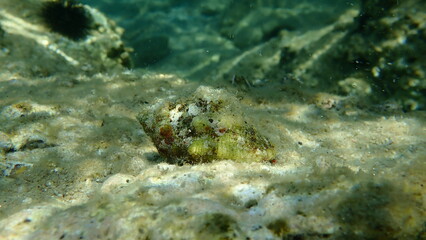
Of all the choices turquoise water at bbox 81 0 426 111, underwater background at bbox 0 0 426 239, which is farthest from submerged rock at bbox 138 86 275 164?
turquoise water at bbox 81 0 426 111

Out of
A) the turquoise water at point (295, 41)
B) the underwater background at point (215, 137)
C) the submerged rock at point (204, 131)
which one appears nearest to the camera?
the underwater background at point (215, 137)

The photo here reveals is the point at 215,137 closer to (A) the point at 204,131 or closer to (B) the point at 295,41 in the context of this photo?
(A) the point at 204,131

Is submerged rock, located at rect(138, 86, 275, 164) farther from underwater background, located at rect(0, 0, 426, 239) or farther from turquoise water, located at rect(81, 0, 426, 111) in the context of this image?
turquoise water, located at rect(81, 0, 426, 111)

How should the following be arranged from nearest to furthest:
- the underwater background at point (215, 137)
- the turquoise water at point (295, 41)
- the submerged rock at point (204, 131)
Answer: the underwater background at point (215, 137) < the submerged rock at point (204, 131) < the turquoise water at point (295, 41)

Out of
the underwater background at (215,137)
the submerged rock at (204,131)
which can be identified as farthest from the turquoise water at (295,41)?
the submerged rock at (204,131)

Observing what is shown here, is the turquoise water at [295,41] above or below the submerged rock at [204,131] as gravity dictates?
below

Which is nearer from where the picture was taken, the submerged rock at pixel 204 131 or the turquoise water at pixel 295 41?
the submerged rock at pixel 204 131

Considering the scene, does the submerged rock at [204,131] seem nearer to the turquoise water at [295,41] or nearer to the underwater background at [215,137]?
the underwater background at [215,137]
